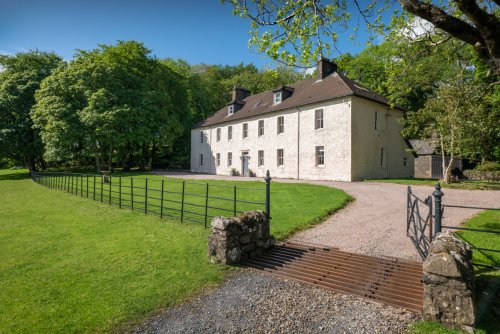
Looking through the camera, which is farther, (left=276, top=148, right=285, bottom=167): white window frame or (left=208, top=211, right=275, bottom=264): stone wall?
(left=276, top=148, right=285, bottom=167): white window frame

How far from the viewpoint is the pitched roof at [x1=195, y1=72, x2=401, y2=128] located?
75.6 feet

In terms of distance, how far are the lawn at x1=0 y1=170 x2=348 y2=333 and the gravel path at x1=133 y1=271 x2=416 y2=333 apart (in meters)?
0.46

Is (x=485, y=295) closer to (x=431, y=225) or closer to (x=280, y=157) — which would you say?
(x=431, y=225)

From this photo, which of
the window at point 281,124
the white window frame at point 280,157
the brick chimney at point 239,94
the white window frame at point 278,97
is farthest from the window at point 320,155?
the brick chimney at point 239,94

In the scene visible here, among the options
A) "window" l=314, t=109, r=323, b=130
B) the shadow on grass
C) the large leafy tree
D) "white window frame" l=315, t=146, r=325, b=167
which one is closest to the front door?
"white window frame" l=315, t=146, r=325, b=167

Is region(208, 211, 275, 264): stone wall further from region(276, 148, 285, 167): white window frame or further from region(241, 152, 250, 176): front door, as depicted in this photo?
region(241, 152, 250, 176): front door

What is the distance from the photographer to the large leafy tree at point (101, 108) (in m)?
31.0

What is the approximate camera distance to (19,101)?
113 ft

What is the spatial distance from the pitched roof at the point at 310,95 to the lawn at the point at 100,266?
14.0m

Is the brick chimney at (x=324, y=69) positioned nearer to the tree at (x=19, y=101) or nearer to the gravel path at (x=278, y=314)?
the gravel path at (x=278, y=314)

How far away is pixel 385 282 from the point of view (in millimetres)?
5254

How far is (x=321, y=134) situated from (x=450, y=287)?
66.7 feet

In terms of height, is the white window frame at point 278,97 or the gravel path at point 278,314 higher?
the white window frame at point 278,97

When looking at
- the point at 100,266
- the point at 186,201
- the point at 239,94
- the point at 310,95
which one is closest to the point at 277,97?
the point at 310,95
